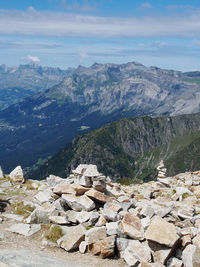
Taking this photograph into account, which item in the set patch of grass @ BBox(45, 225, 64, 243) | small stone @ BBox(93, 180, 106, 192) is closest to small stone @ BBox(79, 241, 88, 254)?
patch of grass @ BBox(45, 225, 64, 243)

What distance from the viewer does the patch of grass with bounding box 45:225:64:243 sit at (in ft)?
61.2

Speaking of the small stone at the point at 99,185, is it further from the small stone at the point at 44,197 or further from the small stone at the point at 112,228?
the small stone at the point at 112,228

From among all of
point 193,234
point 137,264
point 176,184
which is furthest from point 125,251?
point 176,184

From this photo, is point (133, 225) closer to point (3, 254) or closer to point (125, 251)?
point (125, 251)

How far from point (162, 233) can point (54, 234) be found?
23.2 feet

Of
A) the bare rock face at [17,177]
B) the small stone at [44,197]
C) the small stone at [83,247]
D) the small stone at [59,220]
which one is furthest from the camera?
the bare rock face at [17,177]

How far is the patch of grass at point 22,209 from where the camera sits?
2334 centimetres

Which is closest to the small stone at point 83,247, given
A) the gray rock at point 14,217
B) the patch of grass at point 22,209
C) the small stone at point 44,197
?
the gray rock at point 14,217

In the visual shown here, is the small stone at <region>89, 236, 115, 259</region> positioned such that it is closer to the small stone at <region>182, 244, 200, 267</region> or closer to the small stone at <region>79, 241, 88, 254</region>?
the small stone at <region>79, 241, 88, 254</region>

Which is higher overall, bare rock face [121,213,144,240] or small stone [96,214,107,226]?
bare rock face [121,213,144,240]

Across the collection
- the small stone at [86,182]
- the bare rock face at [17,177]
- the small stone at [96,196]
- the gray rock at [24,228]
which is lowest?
the bare rock face at [17,177]

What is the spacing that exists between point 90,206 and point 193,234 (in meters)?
7.83

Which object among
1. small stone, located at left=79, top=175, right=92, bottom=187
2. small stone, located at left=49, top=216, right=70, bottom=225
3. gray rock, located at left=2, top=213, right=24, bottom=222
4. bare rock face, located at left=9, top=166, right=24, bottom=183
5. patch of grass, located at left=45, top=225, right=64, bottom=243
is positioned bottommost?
bare rock face, located at left=9, top=166, right=24, bottom=183

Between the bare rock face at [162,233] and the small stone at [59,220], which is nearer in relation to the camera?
the bare rock face at [162,233]
